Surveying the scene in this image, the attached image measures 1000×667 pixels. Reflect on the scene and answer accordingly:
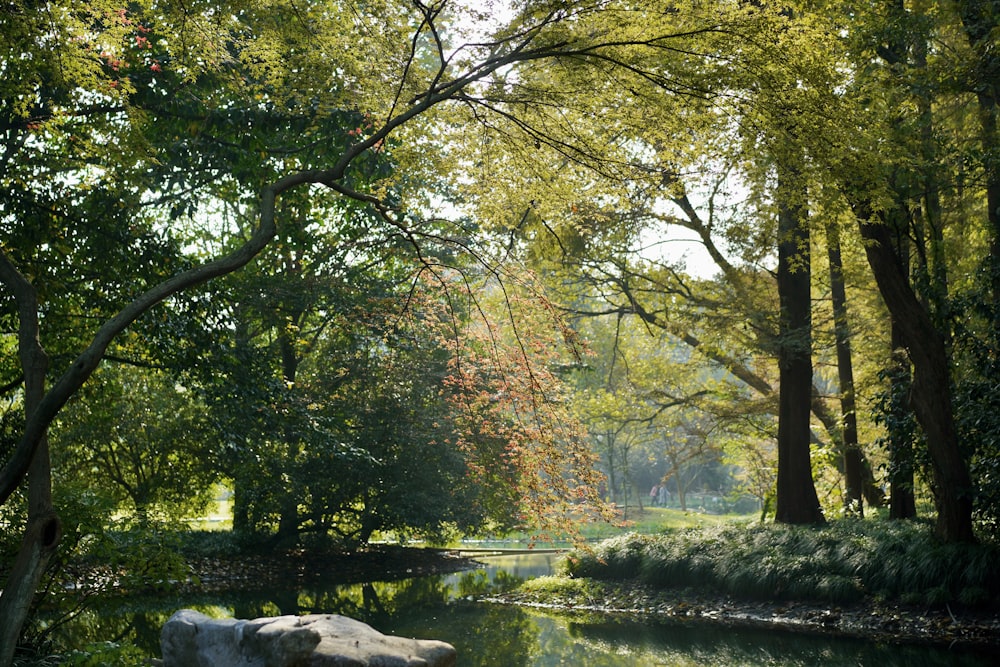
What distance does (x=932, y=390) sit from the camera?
941cm

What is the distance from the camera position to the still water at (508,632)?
8266mm

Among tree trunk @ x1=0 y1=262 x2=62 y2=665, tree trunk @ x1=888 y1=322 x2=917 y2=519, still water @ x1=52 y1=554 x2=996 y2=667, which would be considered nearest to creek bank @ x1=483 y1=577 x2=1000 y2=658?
still water @ x1=52 y1=554 x2=996 y2=667

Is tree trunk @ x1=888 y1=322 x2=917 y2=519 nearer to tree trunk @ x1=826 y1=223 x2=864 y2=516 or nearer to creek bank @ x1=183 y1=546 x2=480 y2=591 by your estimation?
tree trunk @ x1=826 y1=223 x2=864 y2=516

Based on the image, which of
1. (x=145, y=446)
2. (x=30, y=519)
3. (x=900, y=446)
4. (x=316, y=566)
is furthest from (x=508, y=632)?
(x=145, y=446)

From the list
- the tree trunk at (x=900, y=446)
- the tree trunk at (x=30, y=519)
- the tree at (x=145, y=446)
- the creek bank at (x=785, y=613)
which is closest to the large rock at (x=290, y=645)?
the tree trunk at (x=30, y=519)

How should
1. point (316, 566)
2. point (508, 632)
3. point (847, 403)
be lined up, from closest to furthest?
point (508, 632)
point (847, 403)
point (316, 566)

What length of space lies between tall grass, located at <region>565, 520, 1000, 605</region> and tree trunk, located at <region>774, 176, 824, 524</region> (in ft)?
2.37

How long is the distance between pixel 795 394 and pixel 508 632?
19.7ft

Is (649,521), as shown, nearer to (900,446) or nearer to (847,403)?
(847,403)

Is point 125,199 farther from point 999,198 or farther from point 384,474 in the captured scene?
point 999,198

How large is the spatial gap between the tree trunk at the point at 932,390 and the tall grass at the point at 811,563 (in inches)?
15.8

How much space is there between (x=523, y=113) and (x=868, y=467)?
10564mm

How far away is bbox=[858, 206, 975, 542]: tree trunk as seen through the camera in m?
9.27

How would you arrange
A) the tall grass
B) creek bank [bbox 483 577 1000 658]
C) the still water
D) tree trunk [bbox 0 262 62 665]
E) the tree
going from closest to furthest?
1. tree trunk [bbox 0 262 62 665]
2. the still water
3. creek bank [bbox 483 577 1000 658]
4. the tall grass
5. the tree
